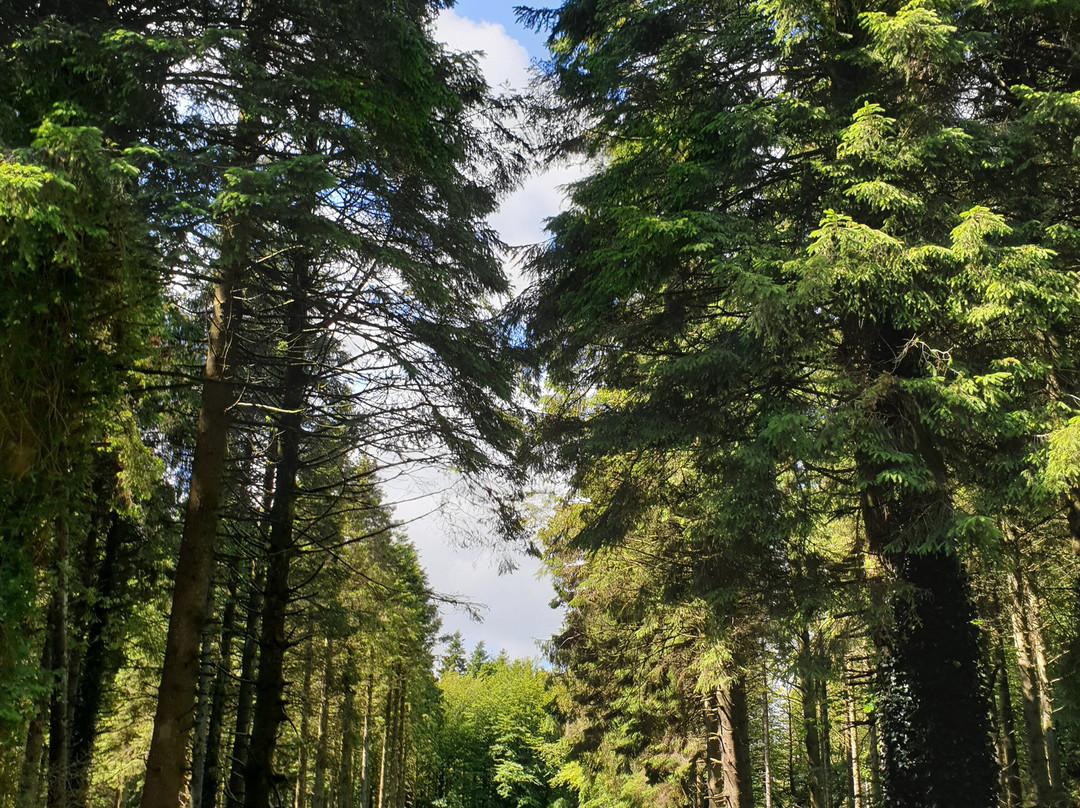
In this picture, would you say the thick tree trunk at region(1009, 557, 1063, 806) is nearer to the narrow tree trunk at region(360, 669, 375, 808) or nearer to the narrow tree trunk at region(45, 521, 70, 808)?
the narrow tree trunk at region(45, 521, 70, 808)

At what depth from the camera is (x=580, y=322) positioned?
10.3 m

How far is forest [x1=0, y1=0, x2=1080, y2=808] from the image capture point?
6.30 meters

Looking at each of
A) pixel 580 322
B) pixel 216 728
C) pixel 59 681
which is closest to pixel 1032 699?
pixel 580 322

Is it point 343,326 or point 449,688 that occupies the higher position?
point 343,326

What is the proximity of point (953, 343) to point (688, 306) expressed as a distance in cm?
332

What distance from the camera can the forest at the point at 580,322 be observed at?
6305mm

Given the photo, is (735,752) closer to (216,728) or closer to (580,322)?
(580,322)

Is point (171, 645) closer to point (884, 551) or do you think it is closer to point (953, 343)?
point (884, 551)

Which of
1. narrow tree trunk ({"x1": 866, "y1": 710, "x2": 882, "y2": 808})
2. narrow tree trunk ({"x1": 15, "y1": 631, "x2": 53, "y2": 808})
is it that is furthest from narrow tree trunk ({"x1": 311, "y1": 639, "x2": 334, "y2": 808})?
narrow tree trunk ({"x1": 866, "y1": 710, "x2": 882, "y2": 808})

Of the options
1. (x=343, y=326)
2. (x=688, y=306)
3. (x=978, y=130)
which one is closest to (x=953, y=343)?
(x=978, y=130)

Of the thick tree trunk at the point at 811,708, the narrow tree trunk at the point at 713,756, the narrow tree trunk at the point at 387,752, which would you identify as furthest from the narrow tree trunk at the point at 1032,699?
the narrow tree trunk at the point at 387,752

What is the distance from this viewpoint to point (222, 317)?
754 cm

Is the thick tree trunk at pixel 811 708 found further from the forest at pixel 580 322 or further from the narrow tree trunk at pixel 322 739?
the narrow tree trunk at pixel 322 739

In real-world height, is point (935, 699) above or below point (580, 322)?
below
